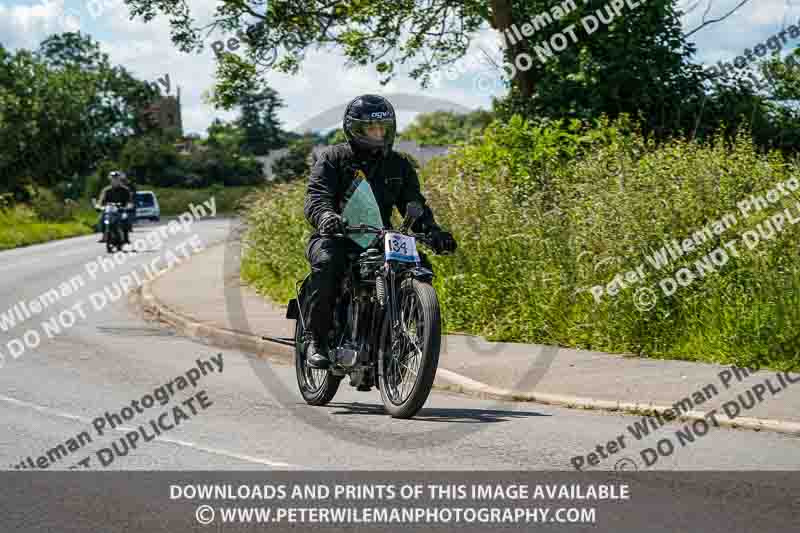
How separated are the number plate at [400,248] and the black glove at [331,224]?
0.40m

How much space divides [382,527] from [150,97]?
88.3 m

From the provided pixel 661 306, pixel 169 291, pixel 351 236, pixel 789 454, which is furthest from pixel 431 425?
pixel 169 291

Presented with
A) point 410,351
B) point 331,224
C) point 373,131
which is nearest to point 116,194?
point 373,131

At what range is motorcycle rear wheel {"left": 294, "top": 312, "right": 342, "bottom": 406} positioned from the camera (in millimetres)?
8906

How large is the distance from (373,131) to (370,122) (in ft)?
0.25

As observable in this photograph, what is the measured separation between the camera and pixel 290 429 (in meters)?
8.05

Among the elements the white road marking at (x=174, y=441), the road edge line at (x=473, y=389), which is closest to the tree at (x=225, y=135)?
the road edge line at (x=473, y=389)

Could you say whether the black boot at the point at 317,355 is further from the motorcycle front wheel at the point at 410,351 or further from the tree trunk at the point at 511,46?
the tree trunk at the point at 511,46

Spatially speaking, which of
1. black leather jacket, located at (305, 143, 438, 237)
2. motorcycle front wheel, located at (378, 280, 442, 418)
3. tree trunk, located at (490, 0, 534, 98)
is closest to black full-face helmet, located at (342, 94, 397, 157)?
black leather jacket, located at (305, 143, 438, 237)

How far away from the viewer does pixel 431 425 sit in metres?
7.99

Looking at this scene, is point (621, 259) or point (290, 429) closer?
point (290, 429)

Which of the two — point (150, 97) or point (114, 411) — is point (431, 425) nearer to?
point (114, 411)

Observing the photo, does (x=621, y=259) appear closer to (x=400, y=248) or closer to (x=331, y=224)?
(x=400, y=248)

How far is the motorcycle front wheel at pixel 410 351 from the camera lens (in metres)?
7.48
